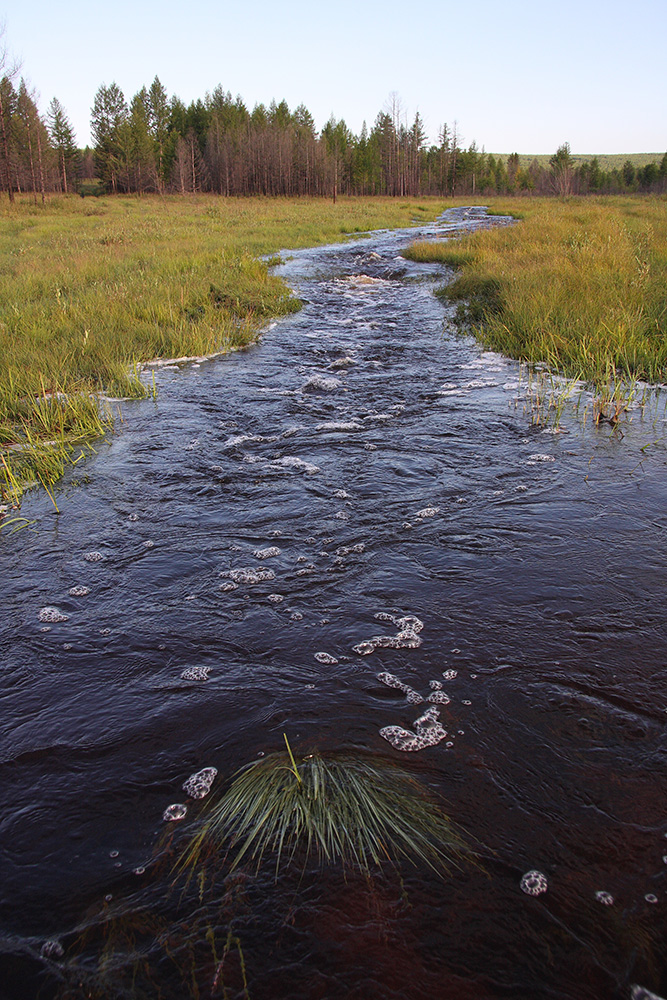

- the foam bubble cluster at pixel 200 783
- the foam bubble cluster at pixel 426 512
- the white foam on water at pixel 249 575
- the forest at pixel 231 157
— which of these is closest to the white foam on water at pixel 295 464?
the foam bubble cluster at pixel 426 512

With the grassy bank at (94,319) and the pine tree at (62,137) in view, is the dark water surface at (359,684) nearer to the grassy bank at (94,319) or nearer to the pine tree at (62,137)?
the grassy bank at (94,319)

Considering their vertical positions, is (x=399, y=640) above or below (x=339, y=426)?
below

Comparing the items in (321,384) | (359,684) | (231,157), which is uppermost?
(231,157)

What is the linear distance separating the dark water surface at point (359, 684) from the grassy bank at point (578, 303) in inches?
73.8

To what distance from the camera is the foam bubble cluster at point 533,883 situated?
1.82 metres

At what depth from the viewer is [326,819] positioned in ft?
6.65

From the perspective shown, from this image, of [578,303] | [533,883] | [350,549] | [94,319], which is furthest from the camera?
[94,319]

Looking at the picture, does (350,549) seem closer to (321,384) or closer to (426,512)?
(426,512)

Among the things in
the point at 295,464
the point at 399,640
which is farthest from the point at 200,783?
the point at 295,464

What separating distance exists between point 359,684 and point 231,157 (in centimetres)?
7057

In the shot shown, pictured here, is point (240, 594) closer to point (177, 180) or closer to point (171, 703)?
point (171, 703)

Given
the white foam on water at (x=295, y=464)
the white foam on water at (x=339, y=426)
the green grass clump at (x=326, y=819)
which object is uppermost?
the white foam on water at (x=339, y=426)

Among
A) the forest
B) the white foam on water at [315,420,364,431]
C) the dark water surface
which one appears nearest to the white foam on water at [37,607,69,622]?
the dark water surface

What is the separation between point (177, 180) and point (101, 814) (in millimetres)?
67911
